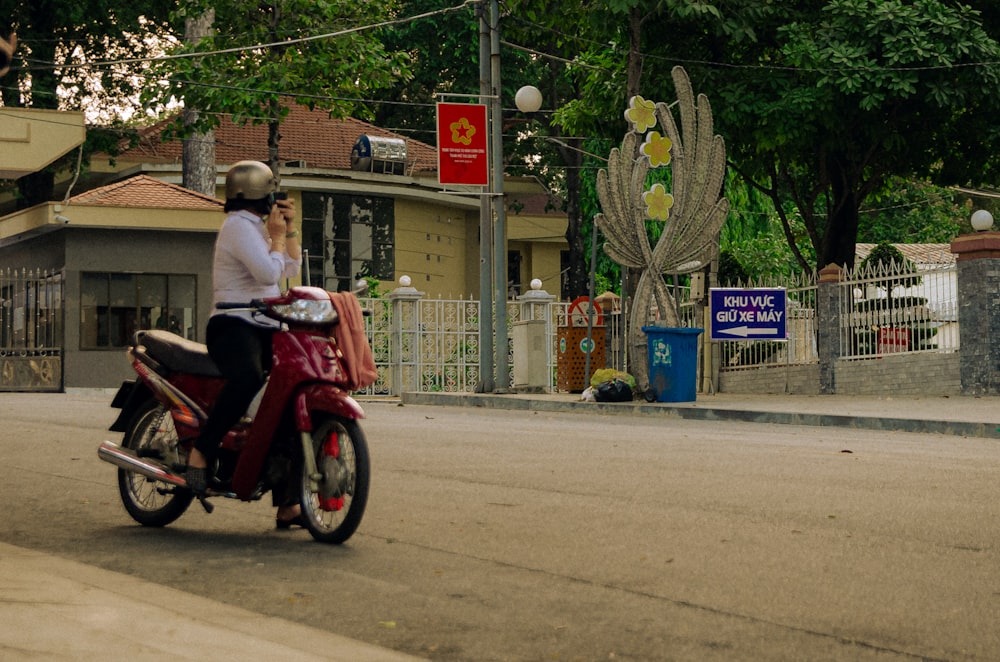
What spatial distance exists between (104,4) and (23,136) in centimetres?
671

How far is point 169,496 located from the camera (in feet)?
25.0

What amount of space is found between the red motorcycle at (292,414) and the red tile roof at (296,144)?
33468mm

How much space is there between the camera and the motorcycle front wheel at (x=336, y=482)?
6605 millimetres

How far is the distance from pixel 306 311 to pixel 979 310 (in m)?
15.3

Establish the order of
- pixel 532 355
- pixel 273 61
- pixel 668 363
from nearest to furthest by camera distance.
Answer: pixel 668 363 → pixel 532 355 → pixel 273 61

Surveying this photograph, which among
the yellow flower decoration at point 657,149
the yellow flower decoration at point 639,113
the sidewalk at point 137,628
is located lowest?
the sidewalk at point 137,628

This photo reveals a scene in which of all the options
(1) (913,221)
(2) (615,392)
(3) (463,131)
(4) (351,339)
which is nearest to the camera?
(4) (351,339)

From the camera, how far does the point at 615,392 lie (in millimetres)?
21297

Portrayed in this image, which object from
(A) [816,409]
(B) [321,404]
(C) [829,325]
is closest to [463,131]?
(C) [829,325]

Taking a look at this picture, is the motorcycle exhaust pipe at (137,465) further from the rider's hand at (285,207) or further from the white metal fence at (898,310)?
the white metal fence at (898,310)

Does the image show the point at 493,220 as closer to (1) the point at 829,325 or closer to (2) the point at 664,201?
(2) the point at 664,201

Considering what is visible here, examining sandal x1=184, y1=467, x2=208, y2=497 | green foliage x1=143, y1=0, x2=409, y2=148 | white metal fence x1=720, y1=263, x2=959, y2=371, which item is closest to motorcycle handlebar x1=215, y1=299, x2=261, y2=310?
sandal x1=184, y1=467, x2=208, y2=497

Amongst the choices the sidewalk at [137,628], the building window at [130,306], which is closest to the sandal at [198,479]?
the sidewalk at [137,628]

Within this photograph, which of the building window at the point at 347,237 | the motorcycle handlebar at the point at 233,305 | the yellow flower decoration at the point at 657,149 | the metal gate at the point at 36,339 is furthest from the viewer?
the building window at the point at 347,237
